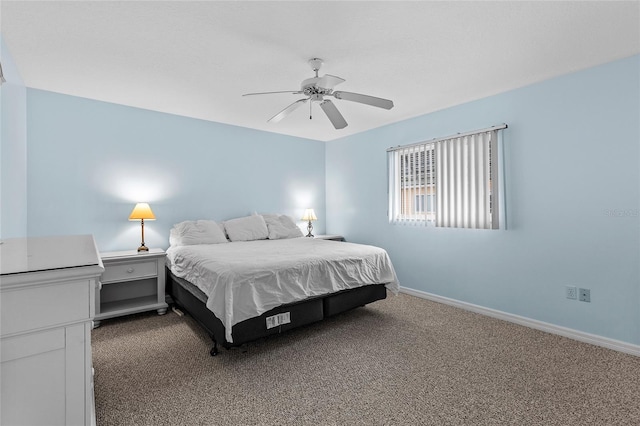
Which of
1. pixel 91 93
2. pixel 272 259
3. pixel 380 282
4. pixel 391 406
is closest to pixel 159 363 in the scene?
pixel 272 259

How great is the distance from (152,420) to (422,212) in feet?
11.0

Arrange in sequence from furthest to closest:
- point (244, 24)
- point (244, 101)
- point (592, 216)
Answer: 1. point (244, 101)
2. point (592, 216)
3. point (244, 24)

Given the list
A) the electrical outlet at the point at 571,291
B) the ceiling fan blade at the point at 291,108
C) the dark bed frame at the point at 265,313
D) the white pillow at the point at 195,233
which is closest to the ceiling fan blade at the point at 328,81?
the ceiling fan blade at the point at 291,108

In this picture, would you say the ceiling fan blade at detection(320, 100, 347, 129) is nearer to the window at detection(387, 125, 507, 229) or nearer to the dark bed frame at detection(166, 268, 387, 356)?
the window at detection(387, 125, 507, 229)

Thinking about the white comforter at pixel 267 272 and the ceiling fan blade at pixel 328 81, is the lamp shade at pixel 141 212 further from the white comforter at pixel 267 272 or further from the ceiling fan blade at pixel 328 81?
the ceiling fan blade at pixel 328 81

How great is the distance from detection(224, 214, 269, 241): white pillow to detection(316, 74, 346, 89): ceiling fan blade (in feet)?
7.55

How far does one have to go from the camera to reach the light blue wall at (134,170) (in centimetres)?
307

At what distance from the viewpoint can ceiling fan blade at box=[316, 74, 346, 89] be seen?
2125 millimetres

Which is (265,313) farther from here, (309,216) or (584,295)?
(584,295)

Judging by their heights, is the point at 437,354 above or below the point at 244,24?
below

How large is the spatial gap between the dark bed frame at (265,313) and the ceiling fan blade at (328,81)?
1.76 metres

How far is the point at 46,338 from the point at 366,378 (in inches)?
68.5

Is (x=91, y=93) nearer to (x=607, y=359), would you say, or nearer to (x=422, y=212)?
(x=422, y=212)

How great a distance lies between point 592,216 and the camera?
255 centimetres
